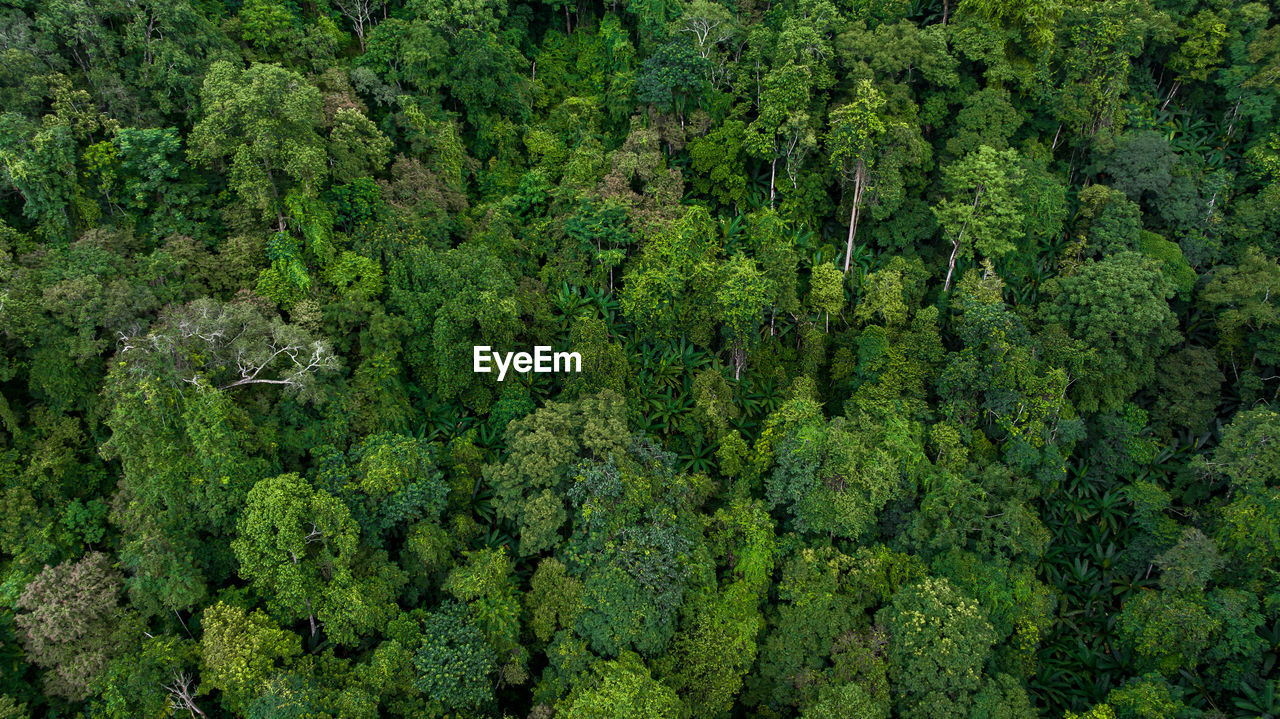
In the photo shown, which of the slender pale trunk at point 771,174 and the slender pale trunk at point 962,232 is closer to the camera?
the slender pale trunk at point 962,232

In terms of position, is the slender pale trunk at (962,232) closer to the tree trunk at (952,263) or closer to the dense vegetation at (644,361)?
the tree trunk at (952,263)

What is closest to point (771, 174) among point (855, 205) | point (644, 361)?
point (855, 205)

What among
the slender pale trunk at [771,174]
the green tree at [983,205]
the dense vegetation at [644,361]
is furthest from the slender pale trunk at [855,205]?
the slender pale trunk at [771,174]

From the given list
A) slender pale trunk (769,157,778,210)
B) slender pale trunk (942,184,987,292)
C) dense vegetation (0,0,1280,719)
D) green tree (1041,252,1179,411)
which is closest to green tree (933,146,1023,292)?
slender pale trunk (942,184,987,292)

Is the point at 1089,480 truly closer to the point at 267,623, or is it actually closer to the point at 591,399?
the point at 591,399

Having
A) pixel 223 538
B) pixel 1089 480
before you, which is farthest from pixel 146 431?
pixel 1089 480

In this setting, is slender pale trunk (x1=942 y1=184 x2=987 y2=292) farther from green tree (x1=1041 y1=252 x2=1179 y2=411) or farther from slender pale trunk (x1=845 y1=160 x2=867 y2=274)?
slender pale trunk (x1=845 y1=160 x2=867 y2=274)

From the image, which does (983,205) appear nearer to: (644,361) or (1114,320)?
(1114,320)

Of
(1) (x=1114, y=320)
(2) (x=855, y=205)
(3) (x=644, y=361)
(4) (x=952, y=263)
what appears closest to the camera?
(1) (x=1114, y=320)
